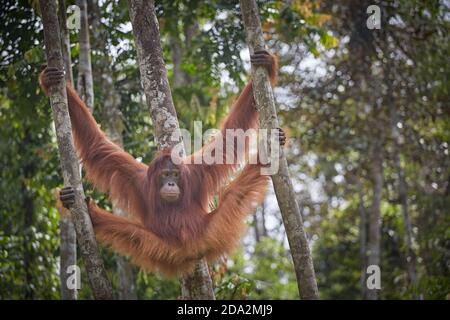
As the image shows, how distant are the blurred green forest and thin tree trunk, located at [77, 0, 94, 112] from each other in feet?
1.56

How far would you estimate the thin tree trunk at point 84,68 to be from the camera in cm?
582

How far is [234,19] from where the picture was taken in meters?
7.37

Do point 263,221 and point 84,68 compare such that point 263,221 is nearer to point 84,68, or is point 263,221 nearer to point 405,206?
point 405,206

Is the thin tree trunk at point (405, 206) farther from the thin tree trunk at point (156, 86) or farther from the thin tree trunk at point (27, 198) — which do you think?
the thin tree trunk at point (27, 198)

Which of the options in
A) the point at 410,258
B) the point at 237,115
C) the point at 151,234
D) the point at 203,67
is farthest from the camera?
the point at 410,258

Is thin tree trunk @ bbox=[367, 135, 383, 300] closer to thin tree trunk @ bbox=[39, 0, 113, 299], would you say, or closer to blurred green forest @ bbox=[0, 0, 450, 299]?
blurred green forest @ bbox=[0, 0, 450, 299]

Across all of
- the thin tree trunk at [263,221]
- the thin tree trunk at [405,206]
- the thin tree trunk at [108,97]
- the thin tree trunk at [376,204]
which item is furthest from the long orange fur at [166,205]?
the thin tree trunk at [263,221]

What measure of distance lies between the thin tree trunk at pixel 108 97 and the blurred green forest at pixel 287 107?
23mm

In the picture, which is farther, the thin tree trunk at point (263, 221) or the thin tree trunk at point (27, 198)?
the thin tree trunk at point (263, 221)

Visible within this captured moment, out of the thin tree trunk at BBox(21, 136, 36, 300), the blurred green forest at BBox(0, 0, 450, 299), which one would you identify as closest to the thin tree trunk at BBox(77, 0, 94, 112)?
the blurred green forest at BBox(0, 0, 450, 299)

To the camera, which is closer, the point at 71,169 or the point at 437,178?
the point at 71,169
